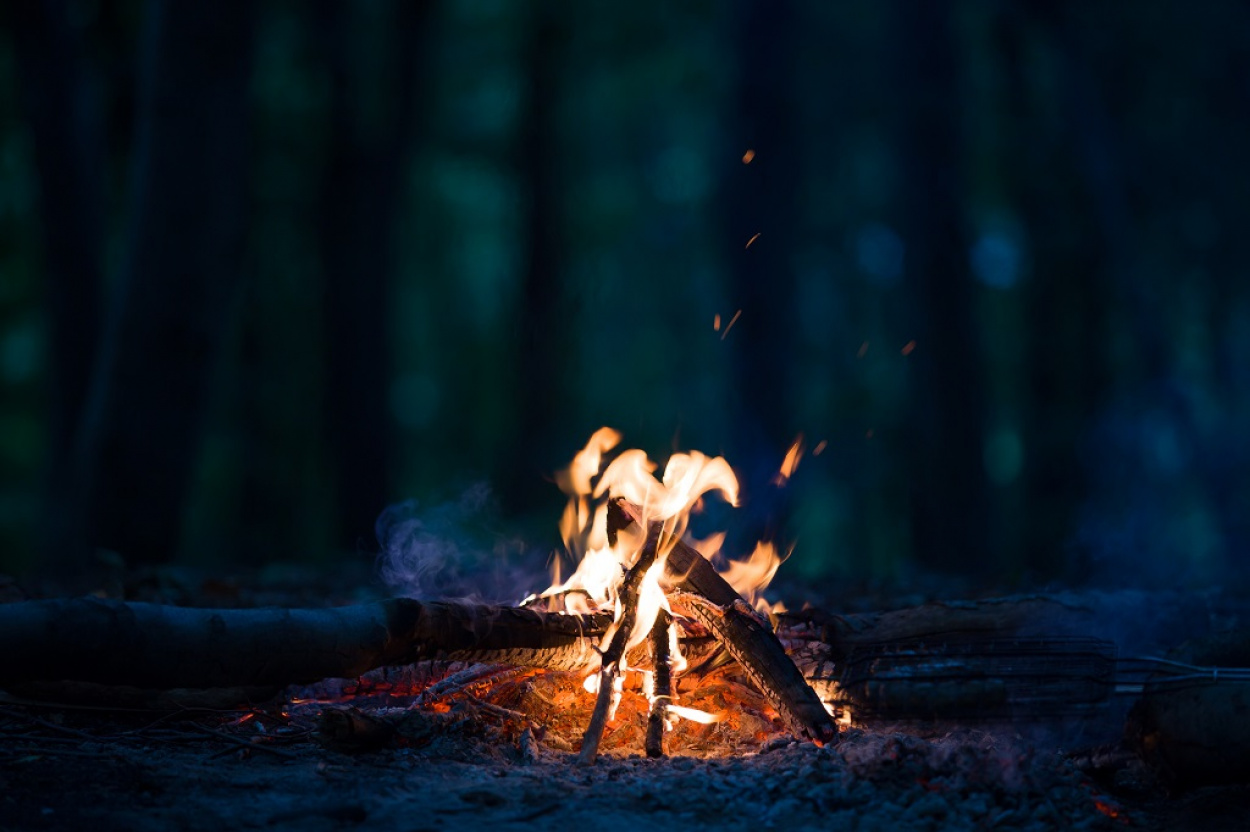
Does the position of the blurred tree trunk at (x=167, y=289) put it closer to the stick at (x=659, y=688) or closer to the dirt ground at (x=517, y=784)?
the dirt ground at (x=517, y=784)

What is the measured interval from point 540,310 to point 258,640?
49.0ft

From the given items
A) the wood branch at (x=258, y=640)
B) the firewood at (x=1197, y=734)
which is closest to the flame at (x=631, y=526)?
the wood branch at (x=258, y=640)

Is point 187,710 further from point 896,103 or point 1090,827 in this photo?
point 896,103

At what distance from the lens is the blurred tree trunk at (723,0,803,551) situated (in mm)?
16781

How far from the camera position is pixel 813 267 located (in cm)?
2953

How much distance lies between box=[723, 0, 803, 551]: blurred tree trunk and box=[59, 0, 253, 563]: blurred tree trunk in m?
8.42

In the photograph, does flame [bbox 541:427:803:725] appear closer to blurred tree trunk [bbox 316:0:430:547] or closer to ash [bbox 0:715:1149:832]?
ash [bbox 0:715:1149:832]

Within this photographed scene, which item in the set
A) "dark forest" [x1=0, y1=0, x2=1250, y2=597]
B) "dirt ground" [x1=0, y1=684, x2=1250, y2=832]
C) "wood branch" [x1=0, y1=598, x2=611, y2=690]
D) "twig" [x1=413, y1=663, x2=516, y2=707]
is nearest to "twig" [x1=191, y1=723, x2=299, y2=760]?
"dirt ground" [x1=0, y1=684, x2=1250, y2=832]

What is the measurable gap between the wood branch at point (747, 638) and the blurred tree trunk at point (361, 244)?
510 inches

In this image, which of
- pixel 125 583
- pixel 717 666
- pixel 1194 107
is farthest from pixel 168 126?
pixel 1194 107

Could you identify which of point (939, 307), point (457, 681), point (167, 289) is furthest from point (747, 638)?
point (939, 307)

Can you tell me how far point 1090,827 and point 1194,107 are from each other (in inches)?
888

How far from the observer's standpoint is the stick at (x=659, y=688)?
4.17 meters

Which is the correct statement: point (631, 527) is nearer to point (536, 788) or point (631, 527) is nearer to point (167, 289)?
point (536, 788)
